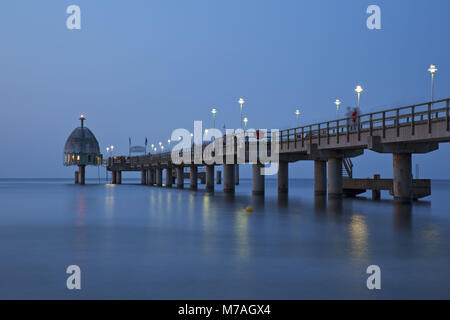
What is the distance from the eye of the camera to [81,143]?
15988 cm

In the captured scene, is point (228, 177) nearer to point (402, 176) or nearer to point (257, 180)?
point (257, 180)

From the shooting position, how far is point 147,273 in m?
15.2

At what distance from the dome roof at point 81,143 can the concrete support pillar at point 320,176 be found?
108866 millimetres

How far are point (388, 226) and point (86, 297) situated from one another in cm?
1941

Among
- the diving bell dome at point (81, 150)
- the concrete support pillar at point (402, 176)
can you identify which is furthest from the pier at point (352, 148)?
the diving bell dome at point (81, 150)

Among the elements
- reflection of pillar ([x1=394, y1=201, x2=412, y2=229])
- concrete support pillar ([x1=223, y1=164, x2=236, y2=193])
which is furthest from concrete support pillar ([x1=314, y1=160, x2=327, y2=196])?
reflection of pillar ([x1=394, y1=201, x2=412, y2=229])

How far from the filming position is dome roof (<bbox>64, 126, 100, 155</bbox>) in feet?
524

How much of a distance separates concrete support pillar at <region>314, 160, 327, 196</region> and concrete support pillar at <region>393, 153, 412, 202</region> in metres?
15.4

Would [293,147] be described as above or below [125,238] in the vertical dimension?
above

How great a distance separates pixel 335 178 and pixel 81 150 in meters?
116

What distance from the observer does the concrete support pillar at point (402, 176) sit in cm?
4550

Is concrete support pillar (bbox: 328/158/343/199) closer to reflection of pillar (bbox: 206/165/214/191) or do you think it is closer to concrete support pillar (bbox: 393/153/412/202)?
concrete support pillar (bbox: 393/153/412/202)
